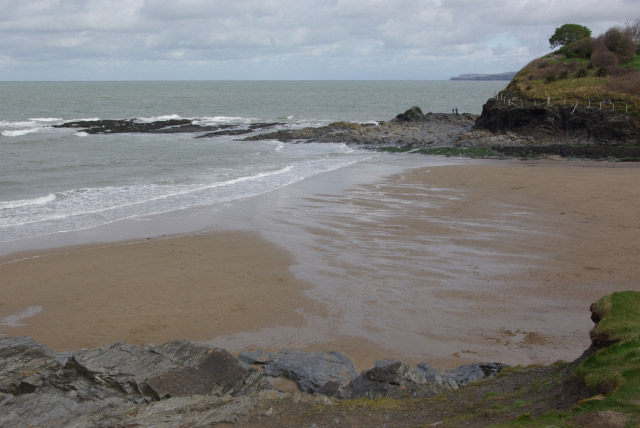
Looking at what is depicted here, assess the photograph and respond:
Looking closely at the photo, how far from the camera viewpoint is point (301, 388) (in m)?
7.91

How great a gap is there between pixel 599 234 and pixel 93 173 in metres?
22.5

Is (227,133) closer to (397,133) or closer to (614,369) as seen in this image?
(397,133)

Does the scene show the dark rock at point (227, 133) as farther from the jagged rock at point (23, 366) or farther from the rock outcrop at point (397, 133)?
the jagged rock at point (23, 366)

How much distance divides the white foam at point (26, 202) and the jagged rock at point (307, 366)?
15.1m

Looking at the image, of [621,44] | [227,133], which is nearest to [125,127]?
[227,133]

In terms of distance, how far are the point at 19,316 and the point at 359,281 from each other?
6.91 metres

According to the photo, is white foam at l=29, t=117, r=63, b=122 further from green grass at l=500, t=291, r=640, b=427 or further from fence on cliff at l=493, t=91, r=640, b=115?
green grass at l=500, t=291, r=640, b=427

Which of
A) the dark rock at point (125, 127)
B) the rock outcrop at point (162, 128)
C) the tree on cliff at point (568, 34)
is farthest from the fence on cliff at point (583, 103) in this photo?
the dark rock at point (125, 127)

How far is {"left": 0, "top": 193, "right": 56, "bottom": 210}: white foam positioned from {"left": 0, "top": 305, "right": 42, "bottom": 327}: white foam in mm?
10303

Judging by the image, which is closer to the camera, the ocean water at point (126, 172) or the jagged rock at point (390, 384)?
the jagged rock at point (390, 384)

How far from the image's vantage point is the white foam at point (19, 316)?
10.5 metres

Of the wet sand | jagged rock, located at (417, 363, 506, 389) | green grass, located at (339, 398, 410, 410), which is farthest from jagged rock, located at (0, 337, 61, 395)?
jagged rock, located at (417, 363, 506, 389)

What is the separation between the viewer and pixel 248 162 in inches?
1248

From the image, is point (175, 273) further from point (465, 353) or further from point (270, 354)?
point (465, 353)
